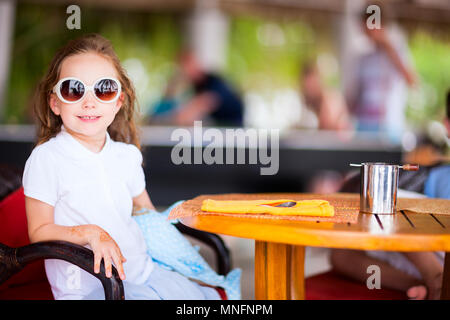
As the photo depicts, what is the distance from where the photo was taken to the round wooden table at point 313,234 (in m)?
1.23

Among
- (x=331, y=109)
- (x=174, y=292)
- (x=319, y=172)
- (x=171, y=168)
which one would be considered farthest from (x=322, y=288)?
(x=331, y=109)

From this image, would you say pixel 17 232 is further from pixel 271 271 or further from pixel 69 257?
pixel 271 271

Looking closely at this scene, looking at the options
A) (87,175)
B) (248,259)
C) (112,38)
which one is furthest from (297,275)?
(112,38)

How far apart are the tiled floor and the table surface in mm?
1758

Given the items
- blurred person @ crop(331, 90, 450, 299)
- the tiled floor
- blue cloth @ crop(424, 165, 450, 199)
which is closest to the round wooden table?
blurred person @ crop(331, 90, 450, 299)

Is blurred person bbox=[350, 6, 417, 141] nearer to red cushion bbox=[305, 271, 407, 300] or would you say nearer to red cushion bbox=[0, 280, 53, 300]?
red cushion bbox=[305, 271, 407, 300]

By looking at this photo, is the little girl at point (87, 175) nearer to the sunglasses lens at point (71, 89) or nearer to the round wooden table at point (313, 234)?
the sunglasses lens at point (71, 89)

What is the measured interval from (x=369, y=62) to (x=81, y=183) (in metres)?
6.66

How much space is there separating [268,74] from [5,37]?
3.93 metres

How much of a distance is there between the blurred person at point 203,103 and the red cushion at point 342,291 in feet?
13.2

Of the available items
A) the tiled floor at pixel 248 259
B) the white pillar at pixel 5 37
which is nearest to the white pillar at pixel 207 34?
the white pillar at pixel 5 37

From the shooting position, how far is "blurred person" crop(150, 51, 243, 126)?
20.2 feet

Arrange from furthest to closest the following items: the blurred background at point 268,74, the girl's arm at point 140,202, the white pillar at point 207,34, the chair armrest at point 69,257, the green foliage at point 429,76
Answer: the green foliage at point 429,76 → the white pillar at point 207,34 → the blurred background at point 268,74 → the girl's arm at point 140,202 → the chair armrest at point 69,257
